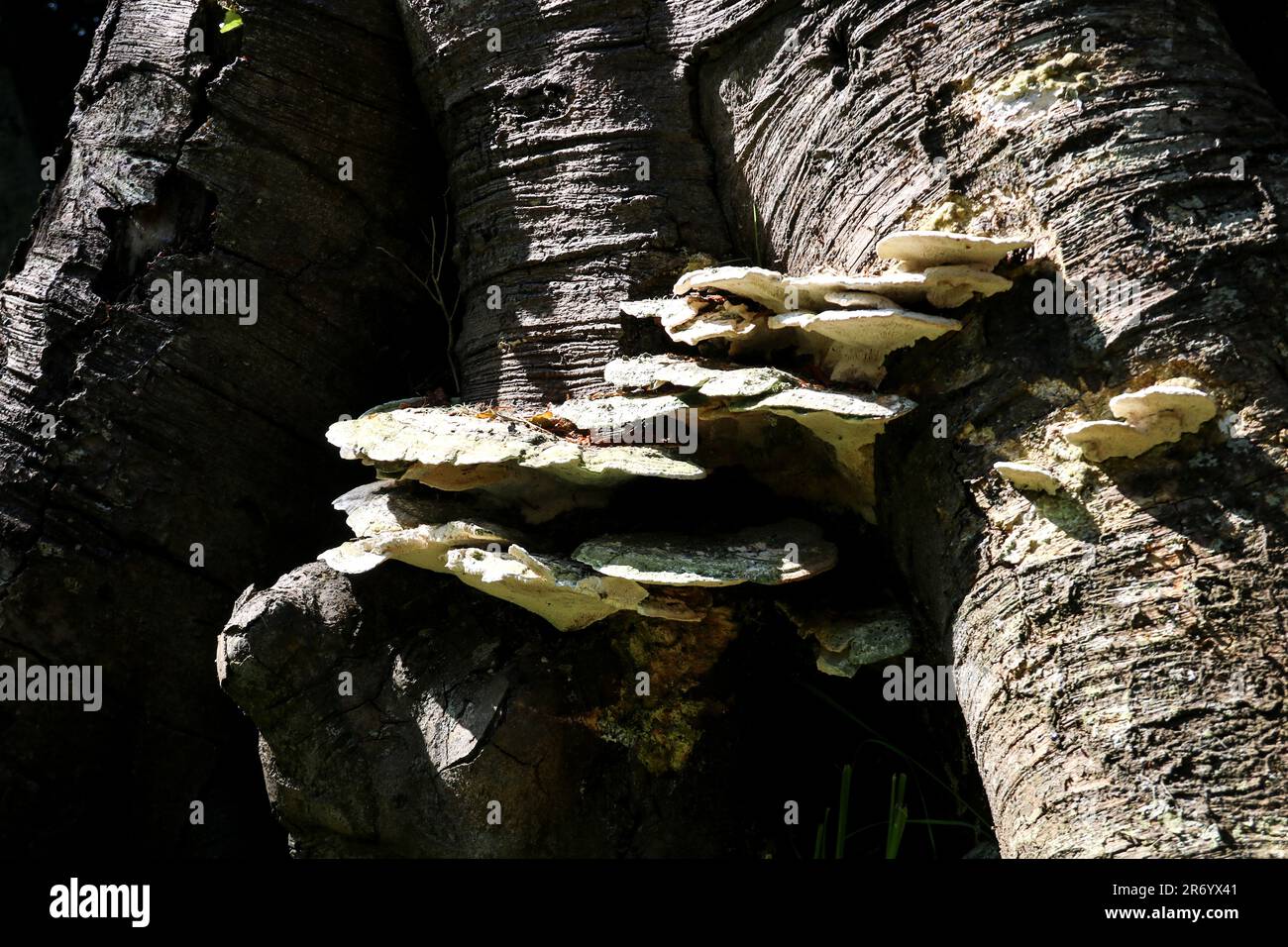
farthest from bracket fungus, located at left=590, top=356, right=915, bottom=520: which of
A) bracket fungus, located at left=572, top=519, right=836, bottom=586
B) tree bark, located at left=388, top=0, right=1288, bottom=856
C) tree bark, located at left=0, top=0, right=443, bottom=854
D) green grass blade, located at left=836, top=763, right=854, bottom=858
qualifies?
tree bark, located at left=0, top=0, right=443, bottom=854

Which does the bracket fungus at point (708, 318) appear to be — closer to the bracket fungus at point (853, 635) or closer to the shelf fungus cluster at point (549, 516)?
the shelf fungus cluster at point (549, 516)

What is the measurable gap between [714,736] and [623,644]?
360 millimetres

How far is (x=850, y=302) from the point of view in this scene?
243 centimetres

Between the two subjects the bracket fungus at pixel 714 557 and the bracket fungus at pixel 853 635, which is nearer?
the bracket fungus at pixel 714 557

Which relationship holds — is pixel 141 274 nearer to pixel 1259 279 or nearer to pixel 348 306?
pixel 348 306

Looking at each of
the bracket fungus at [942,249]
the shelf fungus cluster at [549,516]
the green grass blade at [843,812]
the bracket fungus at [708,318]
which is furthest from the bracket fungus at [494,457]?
the green grass blade at [843,812]

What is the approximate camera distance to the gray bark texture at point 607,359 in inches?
87.8

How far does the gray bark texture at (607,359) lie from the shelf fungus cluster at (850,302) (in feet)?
0.40

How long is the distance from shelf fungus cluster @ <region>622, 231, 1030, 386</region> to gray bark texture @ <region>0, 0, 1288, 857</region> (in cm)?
12

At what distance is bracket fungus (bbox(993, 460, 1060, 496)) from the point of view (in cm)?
233

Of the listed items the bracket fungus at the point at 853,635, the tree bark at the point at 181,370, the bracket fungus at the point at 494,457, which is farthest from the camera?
the tree bark at the point at 181,370

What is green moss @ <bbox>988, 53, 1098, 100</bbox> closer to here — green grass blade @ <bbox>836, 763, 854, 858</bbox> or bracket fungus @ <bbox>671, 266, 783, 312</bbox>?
bracket fungus @ <bbox>671, 266, 783, 312</bbox>

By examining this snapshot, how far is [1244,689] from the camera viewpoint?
6.84 ft
